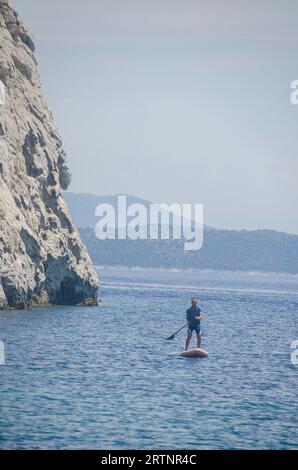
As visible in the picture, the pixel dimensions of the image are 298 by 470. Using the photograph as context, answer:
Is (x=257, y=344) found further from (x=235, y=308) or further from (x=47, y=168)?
(x=235, y=308)

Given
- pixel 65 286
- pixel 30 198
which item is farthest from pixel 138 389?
pixel 65 286

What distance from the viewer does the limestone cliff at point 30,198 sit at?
75.7 metres

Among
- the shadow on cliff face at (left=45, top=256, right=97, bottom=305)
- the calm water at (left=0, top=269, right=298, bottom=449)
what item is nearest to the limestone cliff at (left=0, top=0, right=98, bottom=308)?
the shadow on cliff face at (left=45, top=256, right=97, bottom=305)

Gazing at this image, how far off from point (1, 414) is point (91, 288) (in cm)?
6070

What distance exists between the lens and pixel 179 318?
276ft

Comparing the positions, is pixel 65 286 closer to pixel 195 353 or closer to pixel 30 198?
pixel 30 198

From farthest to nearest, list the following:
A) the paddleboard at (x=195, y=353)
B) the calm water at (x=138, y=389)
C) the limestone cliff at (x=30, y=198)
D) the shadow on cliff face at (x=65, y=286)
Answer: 1. the shadow on cliff face at (x=65, y=286)
2. the limestone cliff at (x=30, y=198)
3. the paddleboard at (x=195, y=353)
4. the calm water at (x=138, y=389)

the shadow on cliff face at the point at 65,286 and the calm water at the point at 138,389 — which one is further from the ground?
the shadow on cliff face at the point at 65,286

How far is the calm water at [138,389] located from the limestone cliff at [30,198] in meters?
8.28

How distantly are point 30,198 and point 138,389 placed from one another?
4854 cm

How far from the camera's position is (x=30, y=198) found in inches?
3337

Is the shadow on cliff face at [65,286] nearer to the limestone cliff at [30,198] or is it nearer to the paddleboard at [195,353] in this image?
the limestone cliff at [30,198]

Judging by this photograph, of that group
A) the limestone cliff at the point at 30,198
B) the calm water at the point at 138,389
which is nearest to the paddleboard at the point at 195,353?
the calm water at the point at 138,389
